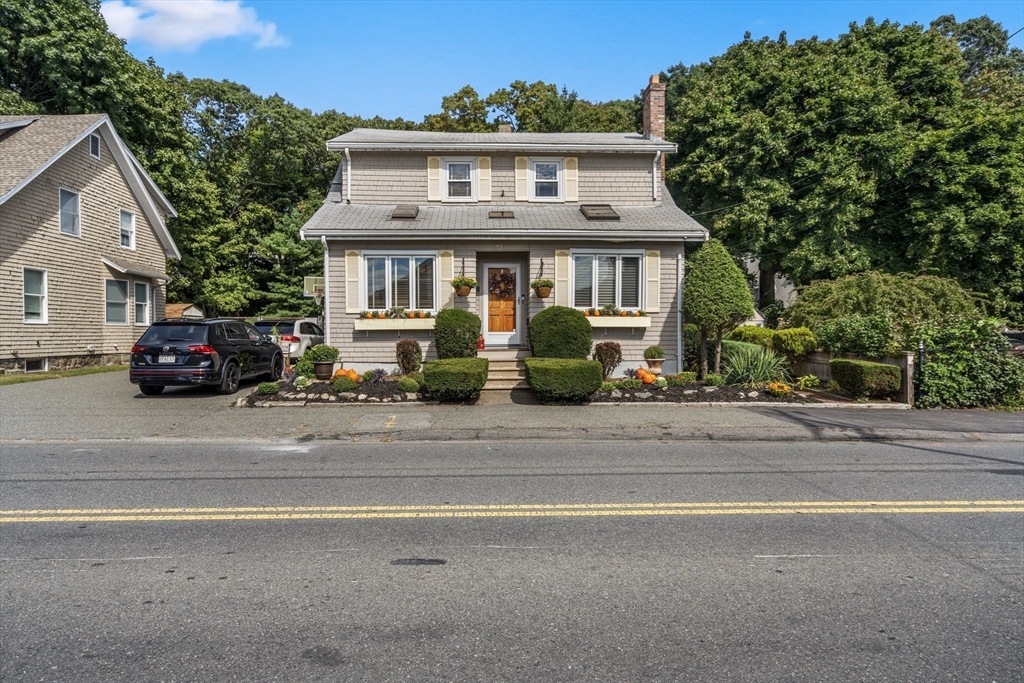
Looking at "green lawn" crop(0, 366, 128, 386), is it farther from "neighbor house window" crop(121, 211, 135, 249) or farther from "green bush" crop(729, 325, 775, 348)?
"green bush" crop(729, 325, 775, 348)

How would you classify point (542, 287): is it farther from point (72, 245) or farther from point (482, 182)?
point (72, 245)

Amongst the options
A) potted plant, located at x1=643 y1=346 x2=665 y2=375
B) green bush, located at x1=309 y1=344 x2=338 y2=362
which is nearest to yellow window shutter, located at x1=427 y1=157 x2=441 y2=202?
green bush, located at x1=309 y1=344 x2=338 y2=362

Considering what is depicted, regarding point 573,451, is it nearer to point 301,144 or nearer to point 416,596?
point 416,596

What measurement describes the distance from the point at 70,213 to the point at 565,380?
18204mm

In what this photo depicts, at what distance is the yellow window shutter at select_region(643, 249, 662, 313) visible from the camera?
628 inches

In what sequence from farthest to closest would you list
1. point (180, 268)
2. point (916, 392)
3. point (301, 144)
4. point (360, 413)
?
point (301, 144) < point (180, 268) < point (916, 392) < point (360, 413)

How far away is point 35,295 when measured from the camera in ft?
61.8

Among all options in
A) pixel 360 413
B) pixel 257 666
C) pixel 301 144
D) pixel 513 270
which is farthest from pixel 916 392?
pixel 301 144

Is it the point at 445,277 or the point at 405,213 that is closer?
the point at 445,277

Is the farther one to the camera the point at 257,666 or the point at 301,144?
the point at 301,144

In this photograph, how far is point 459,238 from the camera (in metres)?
15.3

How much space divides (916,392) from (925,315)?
3253 millimetres

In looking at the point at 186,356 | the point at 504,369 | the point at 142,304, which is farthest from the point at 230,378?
the point at 142,304

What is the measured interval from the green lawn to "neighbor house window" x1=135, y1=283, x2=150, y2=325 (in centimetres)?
329
